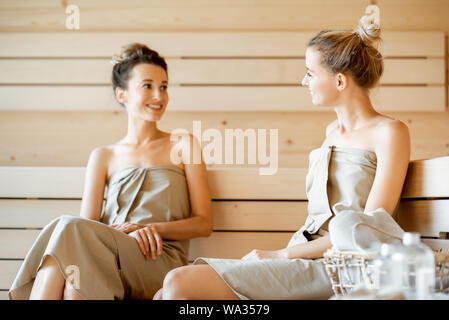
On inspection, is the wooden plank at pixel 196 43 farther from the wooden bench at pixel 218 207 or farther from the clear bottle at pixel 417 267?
the clear bottle at pixel 417 267

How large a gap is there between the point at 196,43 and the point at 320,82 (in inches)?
48.5

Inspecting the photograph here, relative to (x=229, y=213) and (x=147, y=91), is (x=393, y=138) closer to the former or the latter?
(x=229, y=213)

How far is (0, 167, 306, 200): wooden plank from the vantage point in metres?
2.21

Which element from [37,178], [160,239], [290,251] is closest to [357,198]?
[290,251]

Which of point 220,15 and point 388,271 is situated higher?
point 220,15

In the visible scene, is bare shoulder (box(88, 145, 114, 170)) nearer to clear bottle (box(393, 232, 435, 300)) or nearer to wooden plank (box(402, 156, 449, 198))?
wooden plank (box(402, 156, 449, 198))

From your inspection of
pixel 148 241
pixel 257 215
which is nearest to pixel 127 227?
pixel 148 241

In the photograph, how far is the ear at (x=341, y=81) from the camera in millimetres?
1692

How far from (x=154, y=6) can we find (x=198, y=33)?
0.28 meters

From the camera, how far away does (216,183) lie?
224 cm

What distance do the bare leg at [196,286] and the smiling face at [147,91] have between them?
1033 mm

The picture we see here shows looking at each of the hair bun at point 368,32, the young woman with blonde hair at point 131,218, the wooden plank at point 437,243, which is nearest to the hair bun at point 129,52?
the young woman with blonde hair at point 131,218

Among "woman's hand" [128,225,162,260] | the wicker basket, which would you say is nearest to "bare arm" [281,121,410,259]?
the wicker basket

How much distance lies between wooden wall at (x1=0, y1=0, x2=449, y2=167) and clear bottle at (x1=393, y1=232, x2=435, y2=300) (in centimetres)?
173
